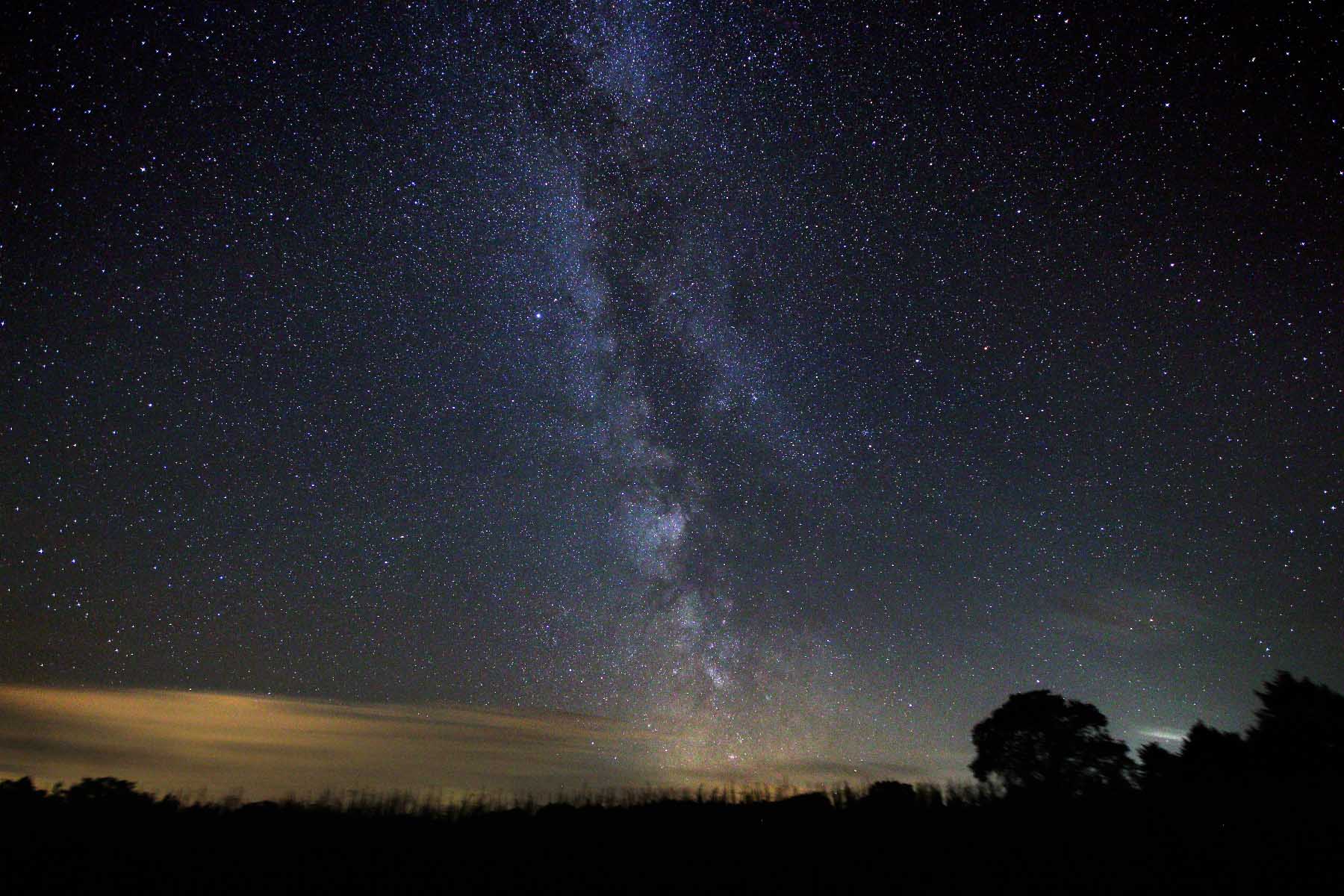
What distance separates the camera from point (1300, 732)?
14062mm

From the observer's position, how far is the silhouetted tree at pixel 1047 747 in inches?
738

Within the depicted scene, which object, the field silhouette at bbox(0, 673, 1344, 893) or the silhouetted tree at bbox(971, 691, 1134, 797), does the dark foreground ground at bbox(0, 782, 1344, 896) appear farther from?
the silhouetted tree at bbox(971, 691, 1134, 797)

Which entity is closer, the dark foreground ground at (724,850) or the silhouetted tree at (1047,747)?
the dark foreground ground at (724,850)

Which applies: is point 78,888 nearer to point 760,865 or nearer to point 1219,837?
point 760,865

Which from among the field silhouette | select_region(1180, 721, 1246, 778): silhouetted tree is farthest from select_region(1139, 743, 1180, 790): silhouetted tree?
the field silhouette

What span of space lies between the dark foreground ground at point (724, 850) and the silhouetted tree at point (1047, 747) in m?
10.7

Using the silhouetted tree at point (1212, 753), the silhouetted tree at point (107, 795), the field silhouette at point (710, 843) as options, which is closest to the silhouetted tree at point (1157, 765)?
the silhouetted tree at point (1212, 753)

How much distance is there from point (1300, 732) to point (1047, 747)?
6705 millimetres

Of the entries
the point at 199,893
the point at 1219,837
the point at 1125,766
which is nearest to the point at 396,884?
the point at 199,893

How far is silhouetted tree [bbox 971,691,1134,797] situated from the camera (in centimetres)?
1873

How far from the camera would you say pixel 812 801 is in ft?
35.4

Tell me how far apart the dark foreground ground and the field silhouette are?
0.09 ft

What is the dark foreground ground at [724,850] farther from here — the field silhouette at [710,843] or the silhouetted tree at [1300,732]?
the silhouetted tree at [1300,732]

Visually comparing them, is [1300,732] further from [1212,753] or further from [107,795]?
[107,795]
